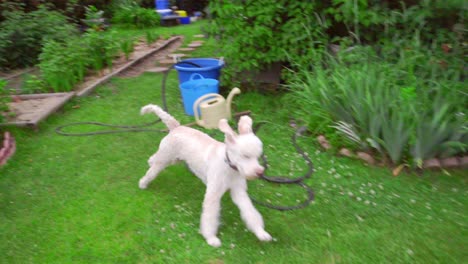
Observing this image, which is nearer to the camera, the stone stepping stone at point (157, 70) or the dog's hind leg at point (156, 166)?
the dog's hind leg at point (156, 166)

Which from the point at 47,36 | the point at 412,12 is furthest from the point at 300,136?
the point at 47,36

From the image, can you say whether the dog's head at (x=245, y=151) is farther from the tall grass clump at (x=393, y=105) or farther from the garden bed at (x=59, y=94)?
the garden bed at (x=59, y=94)

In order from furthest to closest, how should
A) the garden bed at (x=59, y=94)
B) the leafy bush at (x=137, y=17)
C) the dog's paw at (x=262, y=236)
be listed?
the leafy bush at (x=137, y=17), the garden bed at (x=59, y=94), the dog's paw at (x=262, y=236)

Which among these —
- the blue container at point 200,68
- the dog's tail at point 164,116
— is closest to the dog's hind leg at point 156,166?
the dog's tail at point 164,116

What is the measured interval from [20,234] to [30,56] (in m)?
5.46

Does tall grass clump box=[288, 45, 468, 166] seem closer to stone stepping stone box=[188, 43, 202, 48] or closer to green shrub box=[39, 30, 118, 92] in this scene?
green shrub box=[39, 30, 118, 92]

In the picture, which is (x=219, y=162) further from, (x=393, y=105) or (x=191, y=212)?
(x=393, y=105)

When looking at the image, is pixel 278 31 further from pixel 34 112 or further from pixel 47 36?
pixel 47 36

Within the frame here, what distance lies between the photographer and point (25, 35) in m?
6.70

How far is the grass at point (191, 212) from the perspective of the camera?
238 centimetres

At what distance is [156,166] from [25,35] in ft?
17.7

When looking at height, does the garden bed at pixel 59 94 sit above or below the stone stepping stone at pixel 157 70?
above

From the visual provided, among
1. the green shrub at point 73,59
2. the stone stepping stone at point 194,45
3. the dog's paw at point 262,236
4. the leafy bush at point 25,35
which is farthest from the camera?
the stone stepping stone at point 194,45

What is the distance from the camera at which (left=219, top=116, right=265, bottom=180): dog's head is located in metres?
2.03
